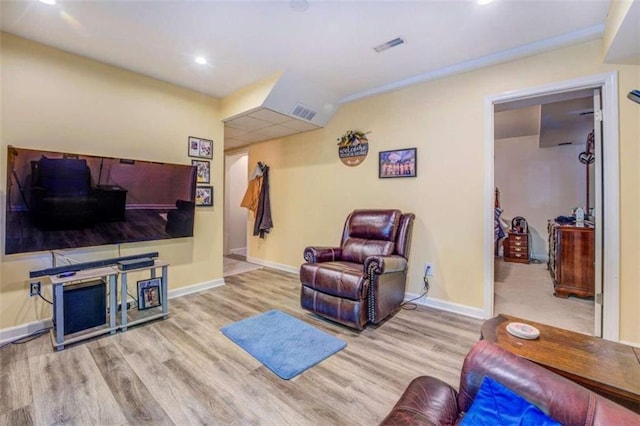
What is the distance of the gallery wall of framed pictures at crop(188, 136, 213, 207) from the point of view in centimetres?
354

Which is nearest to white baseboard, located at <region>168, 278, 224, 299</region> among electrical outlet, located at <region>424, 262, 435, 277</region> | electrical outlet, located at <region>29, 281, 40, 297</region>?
electrical outlet, located at <region>29, 281, 40, 297</region>

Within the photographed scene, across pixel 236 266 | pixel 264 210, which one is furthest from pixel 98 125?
pixel 236 266

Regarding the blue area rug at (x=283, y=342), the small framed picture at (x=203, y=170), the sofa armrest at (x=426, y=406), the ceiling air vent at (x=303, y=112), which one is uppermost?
the ceiling air vent at (x=303, y=112)

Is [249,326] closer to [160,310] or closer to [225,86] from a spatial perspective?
[160,310]

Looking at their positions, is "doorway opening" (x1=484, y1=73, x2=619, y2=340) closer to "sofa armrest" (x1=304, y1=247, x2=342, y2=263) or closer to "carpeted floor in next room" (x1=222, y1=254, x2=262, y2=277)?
"sofa armrest" (x1=304, y1=247, x2=342, y2=263)

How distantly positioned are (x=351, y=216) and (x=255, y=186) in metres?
2.32

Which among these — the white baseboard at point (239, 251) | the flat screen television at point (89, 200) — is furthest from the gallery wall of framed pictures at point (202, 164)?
the white baseboard at point (239, 251)

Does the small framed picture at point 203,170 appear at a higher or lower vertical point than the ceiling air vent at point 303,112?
lower

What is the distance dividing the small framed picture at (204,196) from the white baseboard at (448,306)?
108 inches

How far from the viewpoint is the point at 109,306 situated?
8.52 feet

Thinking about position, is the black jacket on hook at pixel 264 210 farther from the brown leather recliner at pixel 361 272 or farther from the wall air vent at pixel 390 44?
the wall air vent at pixel 390 44

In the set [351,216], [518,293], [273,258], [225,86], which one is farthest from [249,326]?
[518,293]

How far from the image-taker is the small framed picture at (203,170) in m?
3.56

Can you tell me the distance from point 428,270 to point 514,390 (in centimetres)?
231
